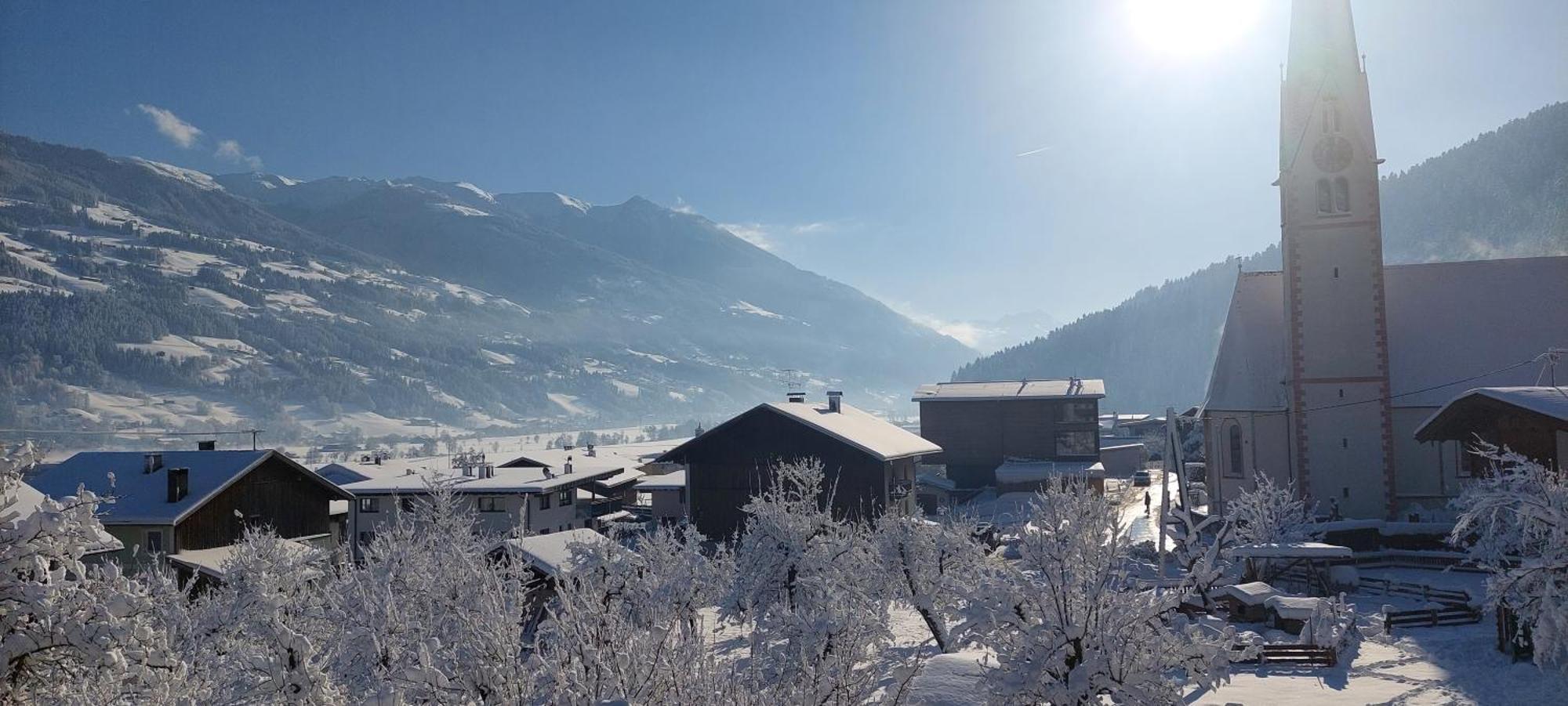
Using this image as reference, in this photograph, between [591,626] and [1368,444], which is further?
[1368,444]

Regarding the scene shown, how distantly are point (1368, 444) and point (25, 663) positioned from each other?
44.6 meters

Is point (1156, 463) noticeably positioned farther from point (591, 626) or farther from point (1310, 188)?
point (591, 626)

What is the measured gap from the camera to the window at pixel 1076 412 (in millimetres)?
63344

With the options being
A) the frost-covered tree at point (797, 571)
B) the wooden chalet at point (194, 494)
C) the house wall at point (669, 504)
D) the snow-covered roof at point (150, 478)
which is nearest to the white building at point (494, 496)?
the wooden chalet at point (194, 494)

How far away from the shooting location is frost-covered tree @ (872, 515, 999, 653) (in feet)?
75.7

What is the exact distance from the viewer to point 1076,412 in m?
63.5

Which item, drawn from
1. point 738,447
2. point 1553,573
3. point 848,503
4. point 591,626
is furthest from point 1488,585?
point 738,447

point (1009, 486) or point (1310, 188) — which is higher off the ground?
point (1310, 188)

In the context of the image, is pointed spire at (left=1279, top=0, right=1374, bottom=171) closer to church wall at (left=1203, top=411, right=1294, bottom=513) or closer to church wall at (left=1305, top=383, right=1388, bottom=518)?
church wall at (left=1305, top=383, right=1388, bottom=518)

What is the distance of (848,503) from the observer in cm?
4344

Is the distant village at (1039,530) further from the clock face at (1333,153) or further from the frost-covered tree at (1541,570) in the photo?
the clock face at (1333,153)

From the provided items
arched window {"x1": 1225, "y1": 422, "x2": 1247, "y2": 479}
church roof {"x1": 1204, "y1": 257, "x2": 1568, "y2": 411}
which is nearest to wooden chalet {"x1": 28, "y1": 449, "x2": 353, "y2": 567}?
arched window {"x1": 1225, "y1": 422, "x2": 1247, "y2": 479}

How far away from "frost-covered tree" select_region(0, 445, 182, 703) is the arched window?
44.8 m

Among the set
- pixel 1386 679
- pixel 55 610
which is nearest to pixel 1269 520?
pixel 1386 679
